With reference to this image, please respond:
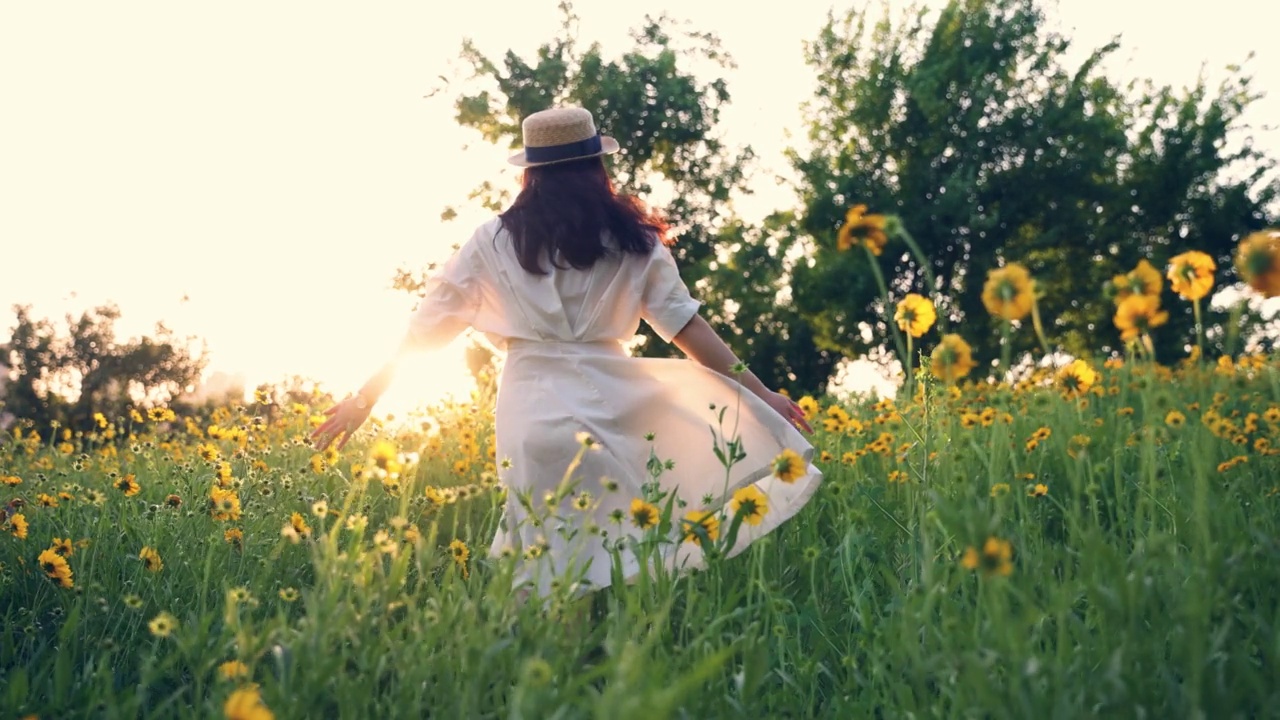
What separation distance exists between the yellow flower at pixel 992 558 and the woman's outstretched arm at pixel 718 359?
1.57 m

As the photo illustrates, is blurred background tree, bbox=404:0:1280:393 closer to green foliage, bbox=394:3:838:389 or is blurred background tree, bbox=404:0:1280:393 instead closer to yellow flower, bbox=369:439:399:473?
green foliage, bbox=394:3:838:389

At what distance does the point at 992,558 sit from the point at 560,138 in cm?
198

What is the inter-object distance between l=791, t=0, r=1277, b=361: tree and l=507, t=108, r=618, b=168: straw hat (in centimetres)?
1826

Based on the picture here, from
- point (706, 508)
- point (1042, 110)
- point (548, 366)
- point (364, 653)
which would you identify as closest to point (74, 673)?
point (364, 653)

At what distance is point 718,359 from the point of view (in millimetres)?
2953

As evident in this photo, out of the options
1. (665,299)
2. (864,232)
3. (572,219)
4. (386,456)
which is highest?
(572,219)

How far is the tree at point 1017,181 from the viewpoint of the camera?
69.6ft

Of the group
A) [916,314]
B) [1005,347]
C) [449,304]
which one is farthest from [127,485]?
[1005,347]

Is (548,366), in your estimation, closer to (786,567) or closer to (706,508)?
(706,508)

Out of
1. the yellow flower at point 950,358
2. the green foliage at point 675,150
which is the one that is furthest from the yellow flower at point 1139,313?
the green foliage at point 675,150

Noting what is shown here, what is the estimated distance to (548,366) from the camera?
283cm

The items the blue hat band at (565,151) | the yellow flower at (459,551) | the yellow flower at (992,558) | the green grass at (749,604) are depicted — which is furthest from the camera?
the blue hat band at (565,151)

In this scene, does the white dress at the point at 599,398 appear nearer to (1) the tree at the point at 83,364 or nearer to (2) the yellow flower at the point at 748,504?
(2) the yellow flower at the point at 748,504

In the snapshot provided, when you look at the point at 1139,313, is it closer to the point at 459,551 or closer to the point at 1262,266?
the point at 1262,266
